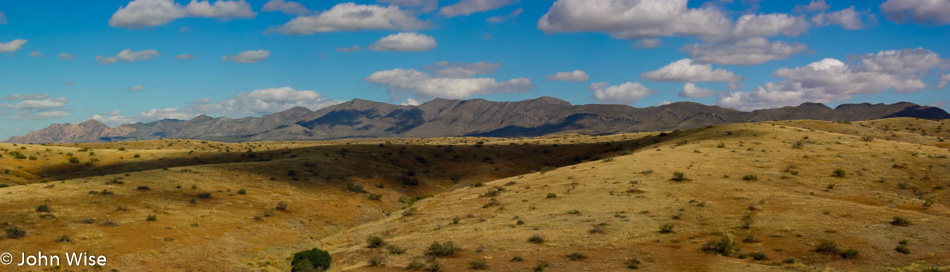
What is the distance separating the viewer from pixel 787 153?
58156 millimetres

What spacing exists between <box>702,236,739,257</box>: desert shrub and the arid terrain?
0.28 ft

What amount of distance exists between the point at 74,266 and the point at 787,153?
61079mm

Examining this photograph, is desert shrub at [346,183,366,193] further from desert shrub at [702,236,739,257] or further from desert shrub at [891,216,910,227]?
desert shrub at [891,216,910,227]

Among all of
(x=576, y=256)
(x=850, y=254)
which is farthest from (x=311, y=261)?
(x=850, y=254)

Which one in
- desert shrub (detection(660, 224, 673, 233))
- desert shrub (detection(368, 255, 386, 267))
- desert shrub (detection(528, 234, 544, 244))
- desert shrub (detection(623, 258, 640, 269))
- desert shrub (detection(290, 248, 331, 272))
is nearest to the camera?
desert shrub (detection(623, 258, 640, 269))

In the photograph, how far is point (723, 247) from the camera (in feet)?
91.1

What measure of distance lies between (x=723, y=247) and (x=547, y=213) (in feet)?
47.4

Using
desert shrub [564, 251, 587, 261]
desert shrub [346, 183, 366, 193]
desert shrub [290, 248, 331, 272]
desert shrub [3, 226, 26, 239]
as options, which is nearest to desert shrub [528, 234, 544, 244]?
desert shrub [564, 251, 587, 261]

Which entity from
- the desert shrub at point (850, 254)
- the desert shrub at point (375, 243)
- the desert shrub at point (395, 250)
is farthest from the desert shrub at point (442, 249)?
the desert shrub at point (850, 254)

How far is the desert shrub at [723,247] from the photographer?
90.1 ft

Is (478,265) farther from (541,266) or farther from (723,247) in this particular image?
(723,247)

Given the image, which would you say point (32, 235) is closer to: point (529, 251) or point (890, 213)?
point (529, 251)

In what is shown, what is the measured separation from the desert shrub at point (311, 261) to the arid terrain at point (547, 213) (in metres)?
0.79

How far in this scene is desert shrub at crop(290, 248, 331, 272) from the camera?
32.3 m
